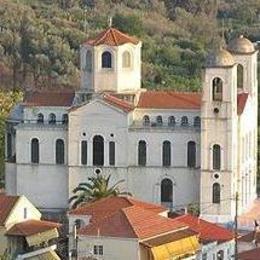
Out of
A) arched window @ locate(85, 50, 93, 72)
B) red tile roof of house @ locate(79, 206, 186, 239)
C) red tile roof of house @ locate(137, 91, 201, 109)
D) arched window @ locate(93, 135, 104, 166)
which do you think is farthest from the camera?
arched window @ locate(85, 50, 93, 72)

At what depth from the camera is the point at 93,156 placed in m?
71.4

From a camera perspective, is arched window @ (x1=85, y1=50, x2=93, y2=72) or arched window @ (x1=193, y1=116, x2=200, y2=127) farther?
arched window @ (x1=85, y1=50, x2=93, y2=72)

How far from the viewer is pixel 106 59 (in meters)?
72.5

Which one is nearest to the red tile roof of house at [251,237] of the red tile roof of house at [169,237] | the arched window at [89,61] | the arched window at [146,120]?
the red tile roof of house at [169,237]

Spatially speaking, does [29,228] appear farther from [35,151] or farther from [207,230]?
[35,151]

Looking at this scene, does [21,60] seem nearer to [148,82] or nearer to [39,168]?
[148,82]

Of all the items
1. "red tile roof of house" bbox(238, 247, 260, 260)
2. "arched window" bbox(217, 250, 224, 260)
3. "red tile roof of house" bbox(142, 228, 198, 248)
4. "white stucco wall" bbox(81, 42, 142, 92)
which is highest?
"white stucco wall" bbox(81, 42, 142, 92)

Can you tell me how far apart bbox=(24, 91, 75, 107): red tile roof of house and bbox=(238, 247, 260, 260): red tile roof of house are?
1634 centimetres

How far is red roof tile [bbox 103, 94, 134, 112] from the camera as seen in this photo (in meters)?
70.8

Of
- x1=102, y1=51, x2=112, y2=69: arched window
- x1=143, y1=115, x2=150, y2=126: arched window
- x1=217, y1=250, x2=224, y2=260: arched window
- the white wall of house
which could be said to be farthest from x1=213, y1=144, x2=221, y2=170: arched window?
x1=217, y1=250, x2=224, y2=260: arched window

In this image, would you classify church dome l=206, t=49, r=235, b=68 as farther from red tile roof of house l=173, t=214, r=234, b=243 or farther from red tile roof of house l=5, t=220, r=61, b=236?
red tile roof of house l=5, t=220, r=61, b=236

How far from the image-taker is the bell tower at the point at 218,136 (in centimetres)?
6950

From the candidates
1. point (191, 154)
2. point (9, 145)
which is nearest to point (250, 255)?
point (191, 154)

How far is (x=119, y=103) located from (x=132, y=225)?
13235 millimetres
